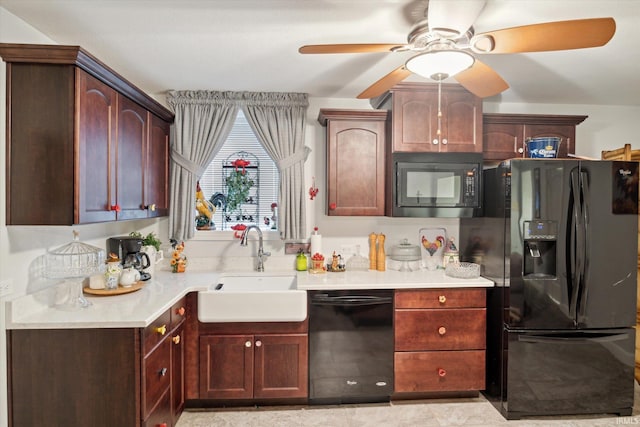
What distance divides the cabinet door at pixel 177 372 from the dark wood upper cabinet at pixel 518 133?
2.64 meters

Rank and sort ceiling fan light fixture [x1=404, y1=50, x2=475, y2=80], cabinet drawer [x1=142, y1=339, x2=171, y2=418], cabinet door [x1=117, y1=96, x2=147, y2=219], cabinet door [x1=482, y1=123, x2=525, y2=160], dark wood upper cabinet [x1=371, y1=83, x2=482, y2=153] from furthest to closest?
cabinet door [x1=482, y1=123, x2=525, y2=160] < dark wood upper cabinet [x1=371, y1=83, x2=482, y2=153] < cabinet door [x1=117, y1=96, x2=147, y2=219] < cabinet drawer [x1=142, y1=339, x2=171, y2=418] < ceiling fan light fixture [x1=404, y1=50, x2=475, y2=80]

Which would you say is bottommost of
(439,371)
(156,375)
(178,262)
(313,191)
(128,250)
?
(439,371)

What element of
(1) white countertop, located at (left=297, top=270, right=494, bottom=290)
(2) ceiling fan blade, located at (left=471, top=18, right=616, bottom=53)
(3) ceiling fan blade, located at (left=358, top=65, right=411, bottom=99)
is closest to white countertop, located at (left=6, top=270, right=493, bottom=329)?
(1) white countertop, located at (left=297, top=270, right=494, bottom=290)

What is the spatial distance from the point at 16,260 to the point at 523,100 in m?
3.76

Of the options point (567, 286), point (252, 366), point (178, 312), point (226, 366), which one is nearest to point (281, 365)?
point (252, 366)

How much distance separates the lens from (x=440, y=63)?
5.47 feet

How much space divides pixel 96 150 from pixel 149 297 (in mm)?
897

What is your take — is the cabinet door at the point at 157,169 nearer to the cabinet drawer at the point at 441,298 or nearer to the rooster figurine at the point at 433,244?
the cabinet drawer at the point at 441,298

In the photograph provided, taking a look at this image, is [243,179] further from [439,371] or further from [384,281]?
[439,371]

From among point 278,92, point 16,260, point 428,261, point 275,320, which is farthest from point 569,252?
point 16,260

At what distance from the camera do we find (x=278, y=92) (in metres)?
3.15

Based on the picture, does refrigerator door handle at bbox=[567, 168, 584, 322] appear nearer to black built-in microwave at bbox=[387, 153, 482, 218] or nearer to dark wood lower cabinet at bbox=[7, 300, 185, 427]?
black built-in microwave at bbox=[387, 153, 482, 218]

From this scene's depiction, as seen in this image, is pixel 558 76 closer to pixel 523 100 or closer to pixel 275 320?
pixel 523 100

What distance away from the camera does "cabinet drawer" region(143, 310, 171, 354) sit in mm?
1939
